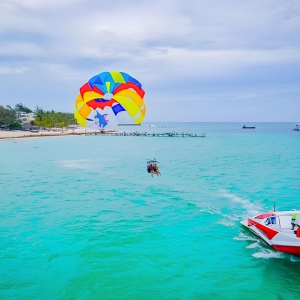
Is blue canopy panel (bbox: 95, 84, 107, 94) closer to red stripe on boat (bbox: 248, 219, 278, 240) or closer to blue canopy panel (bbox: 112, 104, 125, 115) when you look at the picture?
blue canopy panel (bbox: 112, 104, 125, 115)

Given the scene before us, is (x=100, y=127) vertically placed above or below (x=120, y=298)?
above

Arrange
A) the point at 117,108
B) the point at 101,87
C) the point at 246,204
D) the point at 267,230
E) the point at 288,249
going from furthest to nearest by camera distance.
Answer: the point at 246,204, the point at 117,108, the point at 101,87, the point at 267,230, the point at 288,249

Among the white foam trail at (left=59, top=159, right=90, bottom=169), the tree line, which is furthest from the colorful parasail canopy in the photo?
the tree line

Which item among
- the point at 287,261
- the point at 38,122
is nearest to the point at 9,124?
the point at 38,122

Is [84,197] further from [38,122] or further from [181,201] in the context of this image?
[38,122]

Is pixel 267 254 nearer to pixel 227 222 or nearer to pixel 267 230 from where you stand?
pixel 267 230

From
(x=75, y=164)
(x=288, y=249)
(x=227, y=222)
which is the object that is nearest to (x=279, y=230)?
(x=288, y=249)

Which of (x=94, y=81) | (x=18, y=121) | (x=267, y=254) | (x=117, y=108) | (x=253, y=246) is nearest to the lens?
(x=267, y=254)
